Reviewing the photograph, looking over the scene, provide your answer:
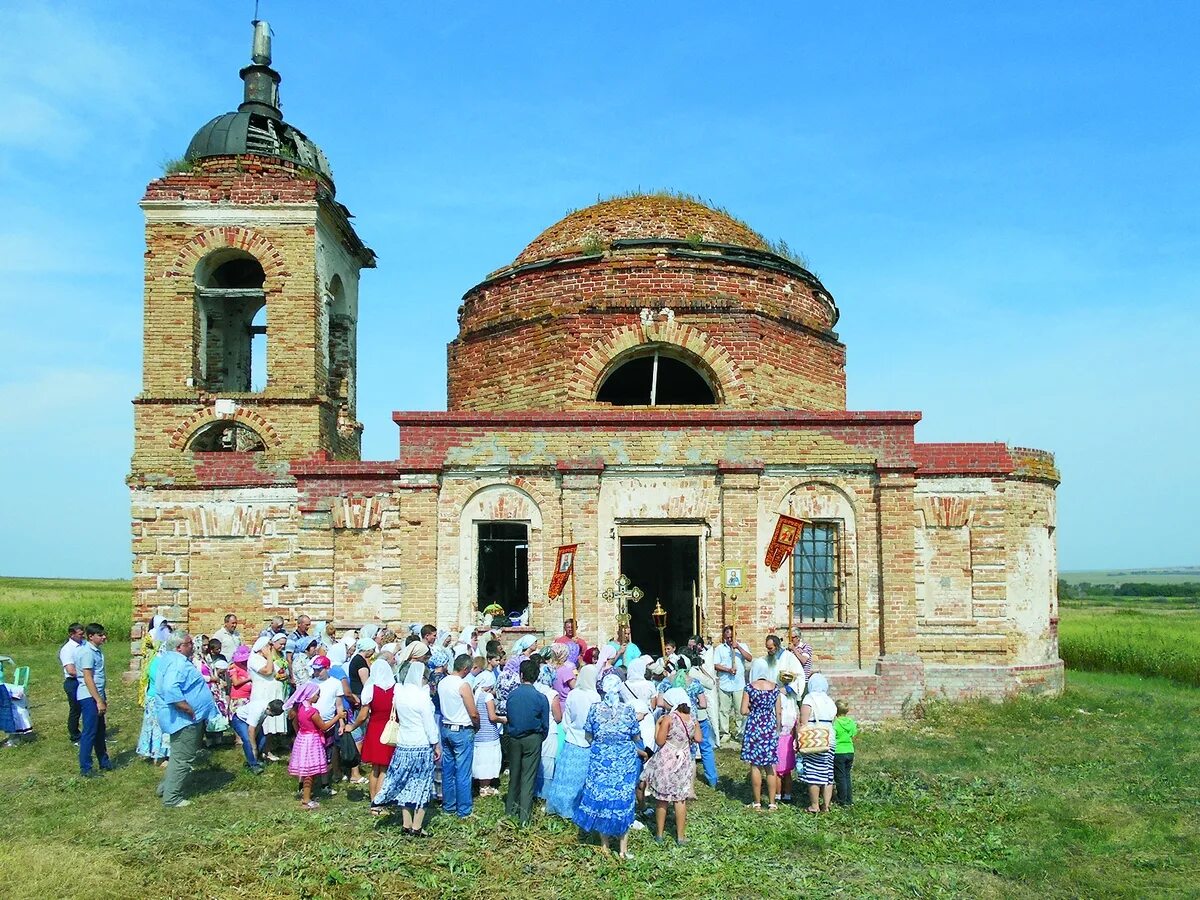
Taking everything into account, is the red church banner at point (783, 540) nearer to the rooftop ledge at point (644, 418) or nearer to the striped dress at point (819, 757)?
the rooftop ledge at point (644, 418)

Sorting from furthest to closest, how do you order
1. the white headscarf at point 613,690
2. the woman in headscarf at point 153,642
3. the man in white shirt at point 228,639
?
1. the woman in headscarf at point 153,642
2. the man in white shirt at point 228,639
3. the white headscarf at point 613,690

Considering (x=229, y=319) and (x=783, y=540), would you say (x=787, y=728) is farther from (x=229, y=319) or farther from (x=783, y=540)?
(x=229, y=319)

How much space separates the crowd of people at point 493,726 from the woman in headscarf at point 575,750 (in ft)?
0.05

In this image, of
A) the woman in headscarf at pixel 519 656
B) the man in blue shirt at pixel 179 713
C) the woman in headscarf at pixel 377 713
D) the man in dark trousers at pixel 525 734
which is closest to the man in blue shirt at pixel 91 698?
the man in blue shirt at pixel 179 713

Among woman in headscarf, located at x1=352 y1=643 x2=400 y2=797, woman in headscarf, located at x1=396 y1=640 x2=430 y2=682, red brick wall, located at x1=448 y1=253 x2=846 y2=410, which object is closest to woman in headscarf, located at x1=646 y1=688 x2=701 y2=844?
woman in headscarf, located at x1=396 y1=640 x2=430 y2=682

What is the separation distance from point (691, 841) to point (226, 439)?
1530 cm

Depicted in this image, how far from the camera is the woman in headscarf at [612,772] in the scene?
26.1 ft

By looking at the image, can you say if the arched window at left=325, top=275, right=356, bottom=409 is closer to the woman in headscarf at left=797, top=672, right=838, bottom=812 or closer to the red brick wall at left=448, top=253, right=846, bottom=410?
the red brick wall at left=448, top=253, right=846, bottom=410

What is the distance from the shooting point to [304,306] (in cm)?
1838

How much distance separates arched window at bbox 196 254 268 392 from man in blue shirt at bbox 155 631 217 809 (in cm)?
1079

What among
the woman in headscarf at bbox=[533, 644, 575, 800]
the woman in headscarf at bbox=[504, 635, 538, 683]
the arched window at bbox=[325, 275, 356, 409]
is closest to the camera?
the woman in headscarf at bbox=[533, 644, 575, 800]

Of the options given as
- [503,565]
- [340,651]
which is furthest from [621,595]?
[340,651]

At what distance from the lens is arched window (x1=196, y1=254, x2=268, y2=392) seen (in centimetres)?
1902

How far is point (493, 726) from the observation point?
952 centimetres
